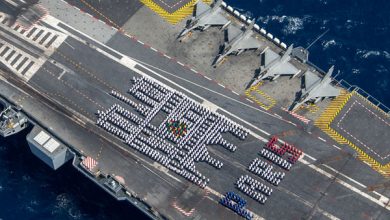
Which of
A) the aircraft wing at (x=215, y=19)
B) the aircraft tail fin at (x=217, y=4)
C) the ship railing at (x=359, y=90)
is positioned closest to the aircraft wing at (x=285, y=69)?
the ship railing at (x=359, y=90)

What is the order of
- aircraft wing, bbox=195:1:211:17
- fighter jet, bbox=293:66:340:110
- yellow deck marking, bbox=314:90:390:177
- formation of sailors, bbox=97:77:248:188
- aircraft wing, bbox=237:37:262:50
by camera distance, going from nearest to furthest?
formation of sailors, bbox=97:77:248:188 → yellow deck marking, bbox=314:90:390:177 → fighter jet, bbox=293:66:340:110 → aircraft wing, bbox=237:37:262:50 → aircraft wing, bbox=195:1:211:17

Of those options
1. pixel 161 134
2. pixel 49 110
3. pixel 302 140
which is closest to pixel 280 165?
pixel 302 140

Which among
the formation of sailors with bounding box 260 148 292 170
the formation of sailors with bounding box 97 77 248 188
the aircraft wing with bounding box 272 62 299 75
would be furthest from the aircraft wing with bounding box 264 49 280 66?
the formation of sailors with bounding box 260 148 292 170

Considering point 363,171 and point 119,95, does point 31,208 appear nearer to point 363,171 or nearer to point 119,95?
point 119,95

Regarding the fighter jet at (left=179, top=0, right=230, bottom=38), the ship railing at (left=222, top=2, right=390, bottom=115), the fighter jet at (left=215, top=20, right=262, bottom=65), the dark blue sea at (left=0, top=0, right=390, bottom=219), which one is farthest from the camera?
the fighter jet at (left=179, top=0, right=230, bottom=38)

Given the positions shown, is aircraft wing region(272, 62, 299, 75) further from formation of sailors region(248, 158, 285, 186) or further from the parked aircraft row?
formation of sailors region(248, 158, 285, 186)

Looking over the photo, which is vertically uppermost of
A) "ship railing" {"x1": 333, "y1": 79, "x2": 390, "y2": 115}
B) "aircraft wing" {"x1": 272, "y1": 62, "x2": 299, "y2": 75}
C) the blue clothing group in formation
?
"ship railing" {"x1": 333, "y1": 79, "x2": 390, "y2": 115}

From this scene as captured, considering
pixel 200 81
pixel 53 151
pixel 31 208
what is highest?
pixel 200 81

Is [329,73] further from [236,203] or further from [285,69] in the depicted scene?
[236,203]
